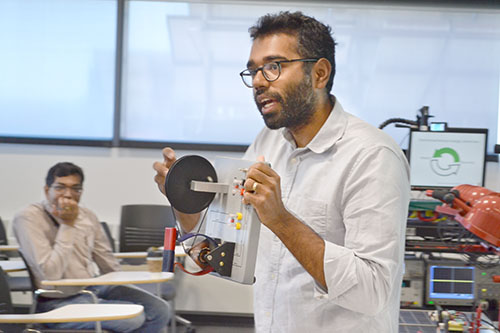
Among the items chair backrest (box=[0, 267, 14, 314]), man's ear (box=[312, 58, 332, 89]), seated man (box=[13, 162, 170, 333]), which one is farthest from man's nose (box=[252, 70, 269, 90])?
seated man (box=[13, 162, 170, 333])

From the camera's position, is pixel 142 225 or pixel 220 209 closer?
pixel 220 209

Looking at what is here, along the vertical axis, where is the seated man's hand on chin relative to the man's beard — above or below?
below

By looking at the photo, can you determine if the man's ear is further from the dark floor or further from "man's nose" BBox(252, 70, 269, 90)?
the dark floor

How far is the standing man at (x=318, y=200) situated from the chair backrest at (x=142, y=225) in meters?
2.58

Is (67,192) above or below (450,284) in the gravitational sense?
above

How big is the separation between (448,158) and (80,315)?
164cm

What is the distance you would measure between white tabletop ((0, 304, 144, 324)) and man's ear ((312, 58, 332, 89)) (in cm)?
133

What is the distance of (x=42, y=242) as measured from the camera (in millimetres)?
2898

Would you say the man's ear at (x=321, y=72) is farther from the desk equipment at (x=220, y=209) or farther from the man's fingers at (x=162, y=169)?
the man's fingers at (x=162, y=169)

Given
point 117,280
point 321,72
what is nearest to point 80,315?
point 117,280

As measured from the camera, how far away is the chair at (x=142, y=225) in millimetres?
3914

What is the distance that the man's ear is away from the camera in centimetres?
134

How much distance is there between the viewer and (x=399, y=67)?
433cm

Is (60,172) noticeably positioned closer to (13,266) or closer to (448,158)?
(13,266)
